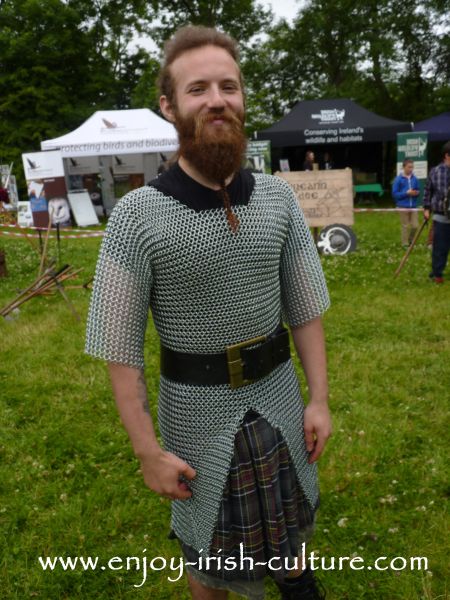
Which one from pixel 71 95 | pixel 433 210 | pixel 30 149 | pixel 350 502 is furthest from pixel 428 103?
pixel 350 502

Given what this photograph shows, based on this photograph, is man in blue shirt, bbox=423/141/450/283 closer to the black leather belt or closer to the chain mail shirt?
the chain mail shirt

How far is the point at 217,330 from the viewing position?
1671 mm

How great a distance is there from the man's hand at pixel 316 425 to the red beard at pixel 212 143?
0.85 meters

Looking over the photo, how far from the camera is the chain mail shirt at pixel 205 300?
1584 mm

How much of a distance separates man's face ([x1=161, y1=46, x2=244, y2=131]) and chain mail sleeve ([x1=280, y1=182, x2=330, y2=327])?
1.31 ft

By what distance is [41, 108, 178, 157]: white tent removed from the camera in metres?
14.8

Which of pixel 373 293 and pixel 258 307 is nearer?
pixel 258 307

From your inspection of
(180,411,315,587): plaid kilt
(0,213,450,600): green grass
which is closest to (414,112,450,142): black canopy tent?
(0,213,450,600): green grass

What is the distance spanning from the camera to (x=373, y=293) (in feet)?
23.5

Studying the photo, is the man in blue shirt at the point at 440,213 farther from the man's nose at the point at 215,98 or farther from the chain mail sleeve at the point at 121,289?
the chain mail sleeve at the point at 121,289

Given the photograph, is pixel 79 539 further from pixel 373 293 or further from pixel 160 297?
pixel 373 293

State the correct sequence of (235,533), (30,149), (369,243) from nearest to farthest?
(235,533) < (369,243) < (30,149)

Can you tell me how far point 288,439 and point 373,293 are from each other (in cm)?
562

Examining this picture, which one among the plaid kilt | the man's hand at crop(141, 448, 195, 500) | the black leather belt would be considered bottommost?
the plaid kilt
